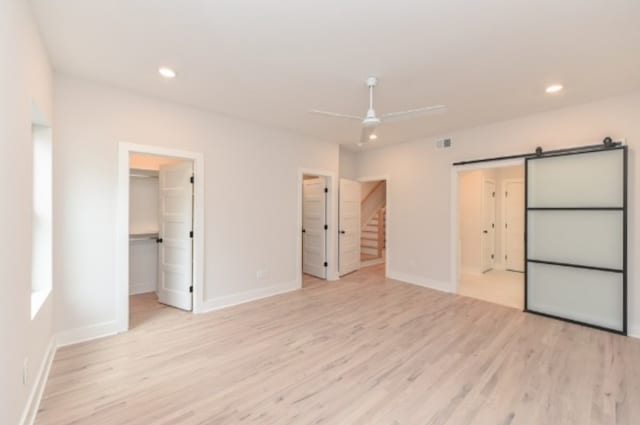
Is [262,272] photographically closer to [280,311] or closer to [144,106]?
[280,311]

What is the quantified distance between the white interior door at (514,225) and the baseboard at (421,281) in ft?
8.91

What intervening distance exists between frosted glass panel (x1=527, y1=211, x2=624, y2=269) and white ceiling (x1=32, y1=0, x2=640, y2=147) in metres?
1.48

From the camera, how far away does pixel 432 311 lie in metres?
4.23

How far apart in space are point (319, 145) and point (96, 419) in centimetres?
484

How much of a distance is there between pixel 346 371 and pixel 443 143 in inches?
169

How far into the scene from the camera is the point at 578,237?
3830 mm

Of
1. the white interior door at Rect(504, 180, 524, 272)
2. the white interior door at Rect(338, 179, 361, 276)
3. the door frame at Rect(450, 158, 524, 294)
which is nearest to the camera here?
the door frame at Rect(450, 158, 524, 294)

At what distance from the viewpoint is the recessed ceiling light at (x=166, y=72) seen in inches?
117

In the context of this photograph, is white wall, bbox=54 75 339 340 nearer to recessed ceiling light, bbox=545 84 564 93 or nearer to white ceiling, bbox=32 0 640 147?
white ceiling, bbox=32 0 640 147

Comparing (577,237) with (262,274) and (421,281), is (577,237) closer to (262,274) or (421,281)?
(421,281)

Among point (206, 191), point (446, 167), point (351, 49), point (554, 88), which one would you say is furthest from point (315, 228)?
point (554, 88)

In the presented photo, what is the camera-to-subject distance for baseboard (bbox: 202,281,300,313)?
425cm

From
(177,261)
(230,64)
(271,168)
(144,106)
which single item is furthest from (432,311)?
(144,106)

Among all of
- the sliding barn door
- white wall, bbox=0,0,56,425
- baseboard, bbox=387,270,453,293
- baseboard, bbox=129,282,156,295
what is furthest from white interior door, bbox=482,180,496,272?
white wall, bbox=0,0,56,425
